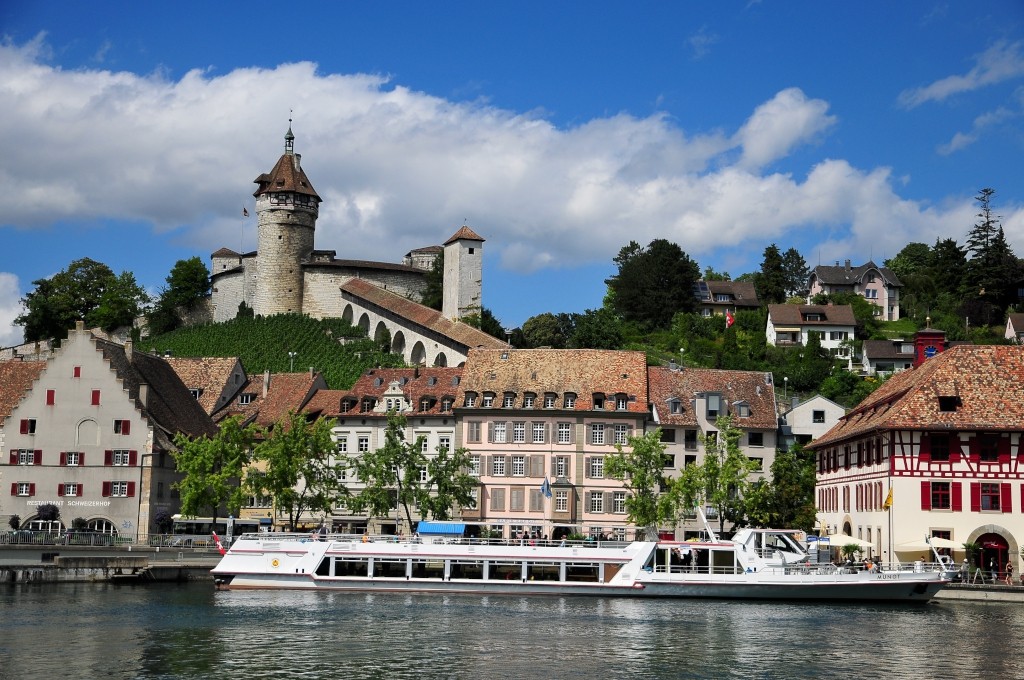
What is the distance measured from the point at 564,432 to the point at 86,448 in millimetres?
29051

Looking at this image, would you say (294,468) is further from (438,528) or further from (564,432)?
(564,432)

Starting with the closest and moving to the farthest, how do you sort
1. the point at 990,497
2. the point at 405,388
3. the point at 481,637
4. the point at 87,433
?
the point at 481,637 < the point at 990,497 < the point at 87,433 < the point at 405,388

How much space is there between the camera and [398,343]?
426ft

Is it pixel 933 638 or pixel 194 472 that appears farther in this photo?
pixel 194 472

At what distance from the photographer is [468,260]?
133625mm

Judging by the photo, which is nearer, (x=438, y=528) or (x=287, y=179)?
(x=438, y=528)

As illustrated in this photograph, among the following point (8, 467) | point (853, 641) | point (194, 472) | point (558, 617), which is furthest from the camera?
point (8, 467)

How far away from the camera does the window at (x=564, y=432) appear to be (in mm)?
80188

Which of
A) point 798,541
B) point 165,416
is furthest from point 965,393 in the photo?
point 165,416

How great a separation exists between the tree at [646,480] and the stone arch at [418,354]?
172 ft

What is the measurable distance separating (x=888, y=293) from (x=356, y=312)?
205 ft

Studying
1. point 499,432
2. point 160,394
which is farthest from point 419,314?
point 499,432

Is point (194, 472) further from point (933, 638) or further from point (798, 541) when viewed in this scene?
point (933, 638)

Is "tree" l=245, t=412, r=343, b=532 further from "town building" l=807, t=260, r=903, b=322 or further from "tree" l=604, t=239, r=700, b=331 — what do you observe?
"town building" l=807, t=260, r=903, b=322
